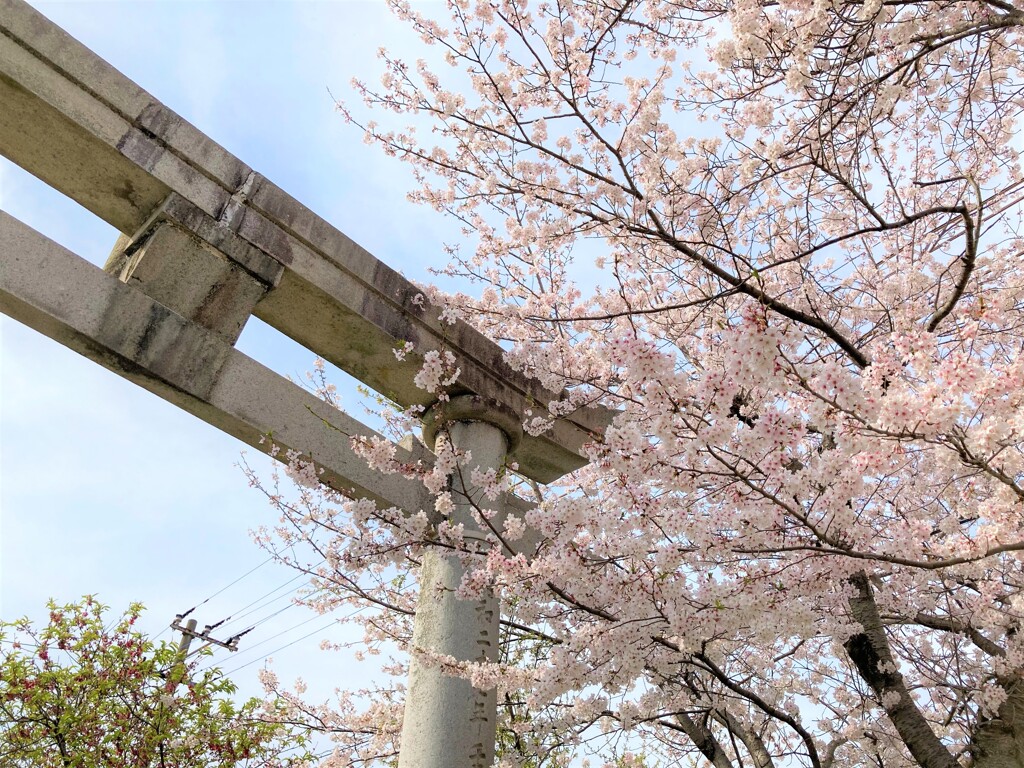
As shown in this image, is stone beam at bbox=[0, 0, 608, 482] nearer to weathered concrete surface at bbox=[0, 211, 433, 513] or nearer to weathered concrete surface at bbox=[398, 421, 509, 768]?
weathered concrete surface at bbox=[0, 211, 433, 513]

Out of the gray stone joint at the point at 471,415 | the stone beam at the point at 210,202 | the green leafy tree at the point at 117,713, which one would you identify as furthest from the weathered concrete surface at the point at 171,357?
the green leafy tree at the point at 117,713

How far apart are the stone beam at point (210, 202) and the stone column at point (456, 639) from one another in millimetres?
249

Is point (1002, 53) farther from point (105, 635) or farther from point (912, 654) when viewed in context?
point (105, 635)

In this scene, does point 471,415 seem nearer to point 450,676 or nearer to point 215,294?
point 450,676

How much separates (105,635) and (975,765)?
7.84 meters

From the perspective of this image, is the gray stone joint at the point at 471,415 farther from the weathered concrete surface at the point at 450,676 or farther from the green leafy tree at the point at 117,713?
the green leafy tree at the point at 117,713

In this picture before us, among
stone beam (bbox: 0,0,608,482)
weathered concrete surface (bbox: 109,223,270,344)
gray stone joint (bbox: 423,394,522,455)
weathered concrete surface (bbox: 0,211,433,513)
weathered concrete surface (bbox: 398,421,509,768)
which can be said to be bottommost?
weathered concrete surface (bbox: 398,421,509,768)

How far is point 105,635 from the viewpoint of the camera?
709 centimetres

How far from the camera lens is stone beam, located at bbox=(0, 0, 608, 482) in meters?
3.56

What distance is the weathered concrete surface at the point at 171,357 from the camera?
3285 millimetres

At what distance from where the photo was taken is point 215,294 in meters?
4.00

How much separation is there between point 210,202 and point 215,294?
0.56 m

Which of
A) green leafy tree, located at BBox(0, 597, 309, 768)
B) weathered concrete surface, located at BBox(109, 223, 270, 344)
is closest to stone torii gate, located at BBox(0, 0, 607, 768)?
weathered concrete surface, located at BBox(109, 223, 270, 344)

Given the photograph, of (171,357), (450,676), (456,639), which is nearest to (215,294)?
(171,357)
